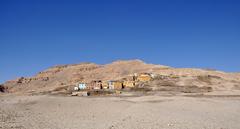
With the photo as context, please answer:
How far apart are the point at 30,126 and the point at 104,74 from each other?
96643 millimetres

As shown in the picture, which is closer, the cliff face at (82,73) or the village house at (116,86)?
the village house at (116,86)

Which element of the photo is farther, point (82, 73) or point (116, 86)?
point (82, 73)

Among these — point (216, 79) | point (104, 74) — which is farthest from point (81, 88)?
point (104, 74)

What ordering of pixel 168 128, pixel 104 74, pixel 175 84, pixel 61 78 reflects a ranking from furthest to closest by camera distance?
pixel 61 78, pixel 104 74, pixel 175 84, pixel 168 128

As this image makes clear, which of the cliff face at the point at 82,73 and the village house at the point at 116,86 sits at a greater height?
the cliff face at the point at 82,73

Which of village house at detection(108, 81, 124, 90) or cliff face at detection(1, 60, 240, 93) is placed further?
cliff face at detection(1, 60, 240, 93)

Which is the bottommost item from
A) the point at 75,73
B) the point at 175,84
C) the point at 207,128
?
the point at 207,128

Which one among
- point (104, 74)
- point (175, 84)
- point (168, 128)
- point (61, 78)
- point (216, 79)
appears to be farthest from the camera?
point (61, 78)

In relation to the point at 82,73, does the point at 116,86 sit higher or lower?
lower

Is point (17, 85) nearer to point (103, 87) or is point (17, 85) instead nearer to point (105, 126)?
point (103, 87)

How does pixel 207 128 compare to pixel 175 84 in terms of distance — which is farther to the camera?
pixel 175 84

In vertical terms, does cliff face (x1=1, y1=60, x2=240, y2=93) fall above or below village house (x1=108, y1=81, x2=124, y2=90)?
above

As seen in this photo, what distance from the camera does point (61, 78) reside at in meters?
125

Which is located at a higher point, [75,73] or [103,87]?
[75,73]
